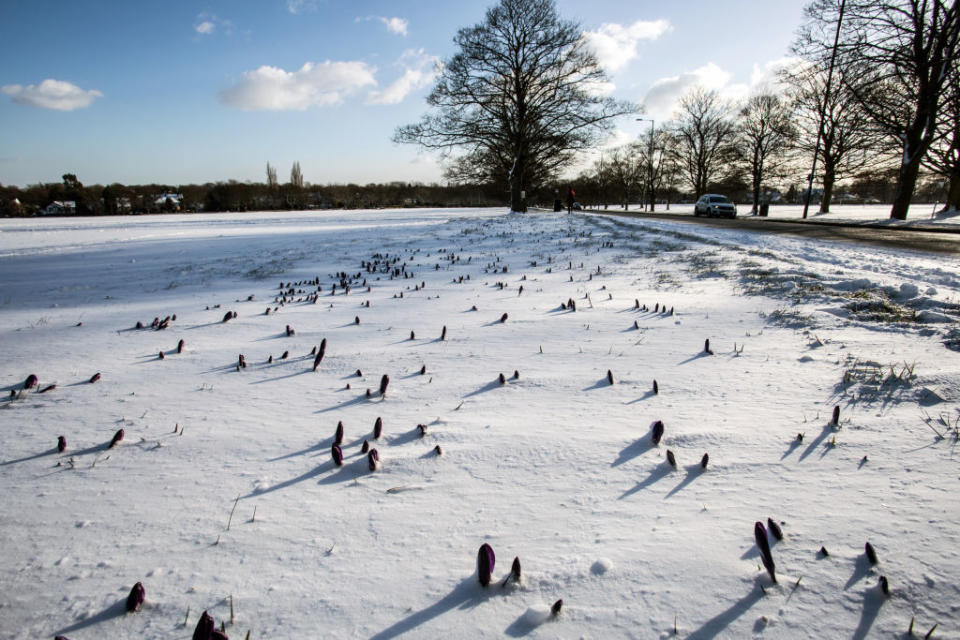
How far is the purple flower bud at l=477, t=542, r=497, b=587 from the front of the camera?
4.67ft

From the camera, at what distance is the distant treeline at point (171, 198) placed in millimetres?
63250

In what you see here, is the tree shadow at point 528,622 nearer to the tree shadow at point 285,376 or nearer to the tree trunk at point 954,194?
the tree shadow at point 285,376

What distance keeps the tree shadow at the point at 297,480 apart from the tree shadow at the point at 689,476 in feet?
5.25

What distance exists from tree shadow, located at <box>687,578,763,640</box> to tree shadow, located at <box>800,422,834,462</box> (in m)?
0.99

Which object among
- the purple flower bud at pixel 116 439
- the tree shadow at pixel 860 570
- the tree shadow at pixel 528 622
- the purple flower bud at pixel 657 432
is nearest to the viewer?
the tree shadow at pixel 528 622

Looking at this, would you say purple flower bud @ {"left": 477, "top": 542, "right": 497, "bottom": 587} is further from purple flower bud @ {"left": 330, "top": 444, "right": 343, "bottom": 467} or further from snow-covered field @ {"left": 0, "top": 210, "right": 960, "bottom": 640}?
purple flower bud @ {"left": 330, "top": 444, "right": 343, "bottom": 467}

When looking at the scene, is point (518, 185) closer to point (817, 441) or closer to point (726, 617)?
point (817, 441)

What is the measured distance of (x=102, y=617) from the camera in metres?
1.39

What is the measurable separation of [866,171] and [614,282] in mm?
38638

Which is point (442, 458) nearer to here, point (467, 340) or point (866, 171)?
point (467, 340)

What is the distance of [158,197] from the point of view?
71.1m

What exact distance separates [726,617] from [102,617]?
1.95m

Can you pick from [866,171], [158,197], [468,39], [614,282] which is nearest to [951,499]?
[614,282]

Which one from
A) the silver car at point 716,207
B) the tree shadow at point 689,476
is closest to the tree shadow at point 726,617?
the tree shadow at point 689,476
